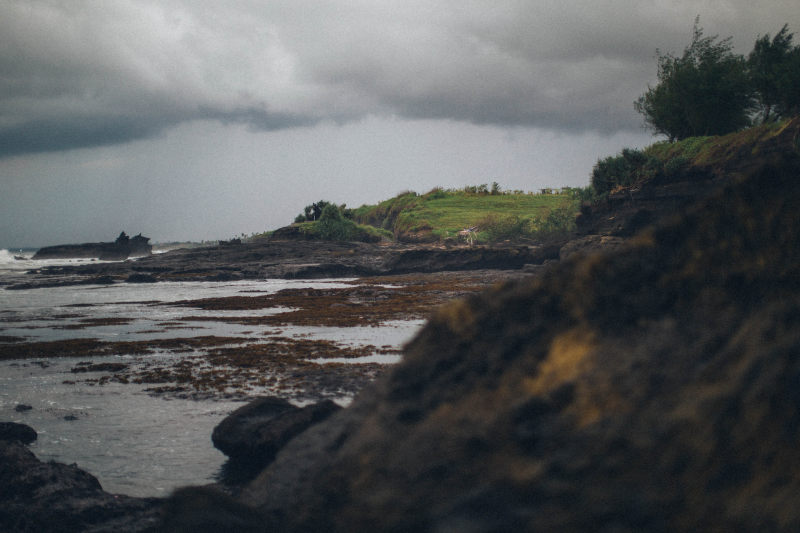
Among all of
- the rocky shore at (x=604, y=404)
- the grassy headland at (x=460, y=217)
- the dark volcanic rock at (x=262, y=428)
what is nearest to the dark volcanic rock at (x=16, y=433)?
the dark volcanic rock at (x=262, y=428)

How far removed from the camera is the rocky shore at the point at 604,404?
2137 mm

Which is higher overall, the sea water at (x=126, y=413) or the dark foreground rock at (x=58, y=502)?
the dark foreground rock at (x=58, y=502)

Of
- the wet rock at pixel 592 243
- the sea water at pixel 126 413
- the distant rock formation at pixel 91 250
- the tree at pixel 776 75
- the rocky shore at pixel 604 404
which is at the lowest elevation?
the sea water at pixel 126 413

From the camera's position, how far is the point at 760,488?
2139 millimetres

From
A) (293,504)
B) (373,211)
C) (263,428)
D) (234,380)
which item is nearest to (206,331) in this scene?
(234,380)

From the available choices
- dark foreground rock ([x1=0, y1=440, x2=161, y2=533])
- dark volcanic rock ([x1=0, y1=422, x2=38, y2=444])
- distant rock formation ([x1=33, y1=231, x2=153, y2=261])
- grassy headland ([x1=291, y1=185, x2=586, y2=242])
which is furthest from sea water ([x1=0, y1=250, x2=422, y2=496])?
distant rock formation ([x1=33, y1=231, x2=153, y2=261])

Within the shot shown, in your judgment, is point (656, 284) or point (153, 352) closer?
point (656, 284)

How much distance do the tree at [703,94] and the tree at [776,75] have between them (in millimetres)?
1128

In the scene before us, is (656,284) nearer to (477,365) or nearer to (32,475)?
(477,365)

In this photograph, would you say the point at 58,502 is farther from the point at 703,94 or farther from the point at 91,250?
the point at 91,250

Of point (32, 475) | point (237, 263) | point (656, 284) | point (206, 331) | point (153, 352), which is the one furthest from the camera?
point (237, 263)

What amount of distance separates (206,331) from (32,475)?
1461 cm

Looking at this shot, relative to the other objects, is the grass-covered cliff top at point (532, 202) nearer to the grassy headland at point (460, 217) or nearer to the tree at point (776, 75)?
the grassy headland at point (460, 217)

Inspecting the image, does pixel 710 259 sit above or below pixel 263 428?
above
